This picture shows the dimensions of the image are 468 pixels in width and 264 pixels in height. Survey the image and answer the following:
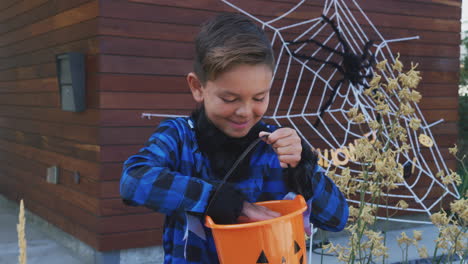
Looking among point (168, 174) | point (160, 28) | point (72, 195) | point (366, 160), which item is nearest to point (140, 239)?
point (72, 195)

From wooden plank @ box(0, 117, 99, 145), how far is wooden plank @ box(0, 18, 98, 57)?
2.54 ft

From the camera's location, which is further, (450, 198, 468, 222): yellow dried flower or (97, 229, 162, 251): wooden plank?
(97, 229, 162, 251): wooden plank

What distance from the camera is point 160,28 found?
173 inches

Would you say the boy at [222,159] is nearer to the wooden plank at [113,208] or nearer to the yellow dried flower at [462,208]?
the yellow dried flower at [462,208]

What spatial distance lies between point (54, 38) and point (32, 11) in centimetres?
76

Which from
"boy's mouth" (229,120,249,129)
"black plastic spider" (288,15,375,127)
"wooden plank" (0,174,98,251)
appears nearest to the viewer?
"boy's mouth" (229,120,249,129)

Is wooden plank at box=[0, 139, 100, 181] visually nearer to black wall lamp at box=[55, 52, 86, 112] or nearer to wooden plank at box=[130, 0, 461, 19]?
black wall lamp at box=[55, 52, 86, 112]

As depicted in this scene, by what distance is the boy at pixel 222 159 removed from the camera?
3.91 feet

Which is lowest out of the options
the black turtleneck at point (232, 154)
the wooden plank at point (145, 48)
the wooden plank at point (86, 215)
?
the wooden plank at point (86, 215)

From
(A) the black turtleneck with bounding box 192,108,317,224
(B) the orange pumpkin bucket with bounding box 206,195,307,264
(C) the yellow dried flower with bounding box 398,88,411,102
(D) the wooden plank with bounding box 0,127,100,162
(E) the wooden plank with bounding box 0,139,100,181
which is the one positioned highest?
(C) the yellow dried flower with bounding box 398,88,411,102

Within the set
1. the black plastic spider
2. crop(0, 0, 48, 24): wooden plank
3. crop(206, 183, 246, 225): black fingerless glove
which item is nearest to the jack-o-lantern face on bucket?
crop(206, 183, 246, 225): black fingerless glove

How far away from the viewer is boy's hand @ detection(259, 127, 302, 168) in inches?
49.2

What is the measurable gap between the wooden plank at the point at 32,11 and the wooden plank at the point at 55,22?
46mm

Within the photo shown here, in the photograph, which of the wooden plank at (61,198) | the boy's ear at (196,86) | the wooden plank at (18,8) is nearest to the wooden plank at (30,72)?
the wooden plank at (18,8)
